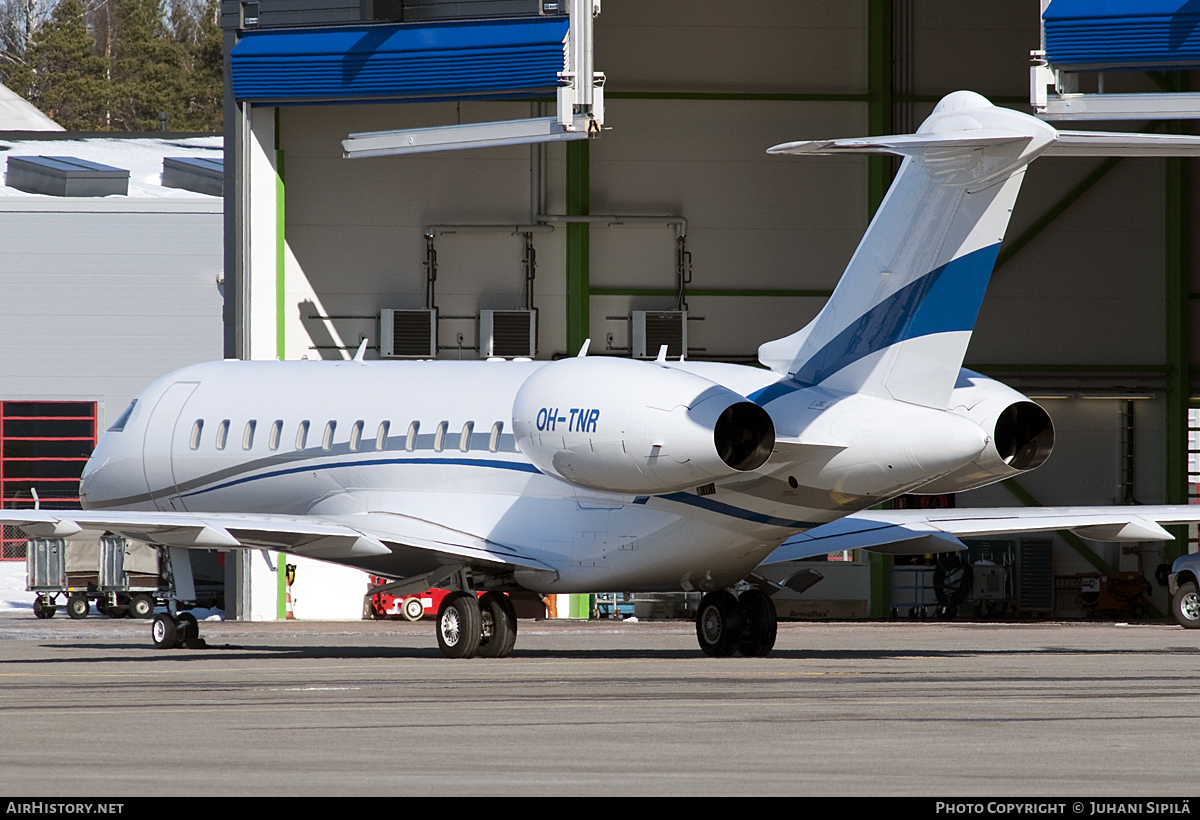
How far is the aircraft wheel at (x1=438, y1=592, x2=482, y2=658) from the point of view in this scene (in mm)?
20375

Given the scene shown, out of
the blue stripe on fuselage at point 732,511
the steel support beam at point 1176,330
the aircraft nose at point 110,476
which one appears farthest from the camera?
the steel support beam at point 1176,330

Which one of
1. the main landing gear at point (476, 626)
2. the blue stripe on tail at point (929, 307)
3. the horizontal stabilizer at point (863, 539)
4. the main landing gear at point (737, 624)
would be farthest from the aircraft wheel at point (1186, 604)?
the blue stripe on tail at point (929, 307)

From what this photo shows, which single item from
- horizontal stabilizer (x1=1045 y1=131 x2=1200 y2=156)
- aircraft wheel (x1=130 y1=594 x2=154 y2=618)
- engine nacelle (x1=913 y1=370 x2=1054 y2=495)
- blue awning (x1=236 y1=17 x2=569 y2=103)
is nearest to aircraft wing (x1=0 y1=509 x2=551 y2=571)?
engine nacelle (x1=913 y1=370 x2=1054 y2=495)

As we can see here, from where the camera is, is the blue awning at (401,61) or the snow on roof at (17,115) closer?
the blue awning at (401,61)

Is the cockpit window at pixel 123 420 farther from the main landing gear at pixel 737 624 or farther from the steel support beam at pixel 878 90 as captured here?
the steel support beam at pixel 878 90

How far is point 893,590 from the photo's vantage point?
36031 millimetres

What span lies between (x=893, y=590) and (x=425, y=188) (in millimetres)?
11975

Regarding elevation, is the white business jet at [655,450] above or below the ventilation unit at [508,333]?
below

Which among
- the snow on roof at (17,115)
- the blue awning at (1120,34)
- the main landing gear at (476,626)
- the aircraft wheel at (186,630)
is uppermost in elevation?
the snow on roof at (17,115)

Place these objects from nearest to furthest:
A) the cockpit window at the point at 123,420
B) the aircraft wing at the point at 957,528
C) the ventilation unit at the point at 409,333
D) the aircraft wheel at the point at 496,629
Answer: the aircraft wheel at the point at 496,629 → the aircraft wing at the point at 957,528 → the cockpit window at the point at 123,420 → the ventilation unit at the point at 409,333

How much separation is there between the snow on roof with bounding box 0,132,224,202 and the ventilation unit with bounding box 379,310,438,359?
15.8m

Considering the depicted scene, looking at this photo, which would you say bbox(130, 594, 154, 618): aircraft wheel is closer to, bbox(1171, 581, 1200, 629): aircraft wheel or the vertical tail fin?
bbox(1171, 581, 1200, 629): aircraft wheel

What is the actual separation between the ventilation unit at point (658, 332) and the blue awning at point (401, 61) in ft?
22.7

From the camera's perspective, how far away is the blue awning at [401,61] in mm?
28516
